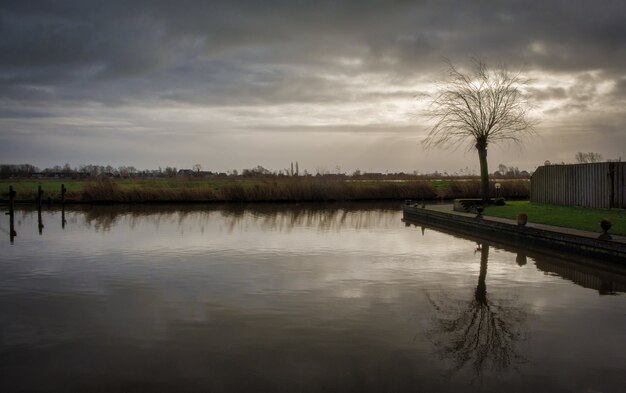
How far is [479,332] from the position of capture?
7.79 meters

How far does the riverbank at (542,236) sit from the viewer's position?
13.7 meters

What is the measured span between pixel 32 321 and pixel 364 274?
21.8ft

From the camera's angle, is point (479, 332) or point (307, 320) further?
point (307, 320)

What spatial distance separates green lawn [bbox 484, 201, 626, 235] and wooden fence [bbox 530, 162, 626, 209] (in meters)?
0.77

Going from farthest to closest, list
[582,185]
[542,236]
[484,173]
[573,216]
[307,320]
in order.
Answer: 1. [484,173]
2. [582,185]
3. [573,216]
4. [542,236]
5. [307,320]

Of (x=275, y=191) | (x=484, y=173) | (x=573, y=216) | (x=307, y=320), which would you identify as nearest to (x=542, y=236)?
(x=573, y=216)

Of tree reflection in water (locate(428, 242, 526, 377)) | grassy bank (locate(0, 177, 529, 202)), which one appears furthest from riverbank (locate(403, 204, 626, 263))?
grassy bank (locate(0, 177, 529, 202))

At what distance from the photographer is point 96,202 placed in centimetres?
4075

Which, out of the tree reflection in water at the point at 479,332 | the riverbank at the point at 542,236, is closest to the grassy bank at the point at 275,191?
the riverbank at the point at 542,236

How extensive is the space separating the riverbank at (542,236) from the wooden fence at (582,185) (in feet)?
15.7

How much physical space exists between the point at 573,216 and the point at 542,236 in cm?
428

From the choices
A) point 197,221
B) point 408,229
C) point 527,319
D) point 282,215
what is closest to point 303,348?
point 527,319

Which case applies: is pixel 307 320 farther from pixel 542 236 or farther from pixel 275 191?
pixel 275 191

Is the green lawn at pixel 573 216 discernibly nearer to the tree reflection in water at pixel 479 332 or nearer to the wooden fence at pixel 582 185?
the wooden fence at pixel 582 185
